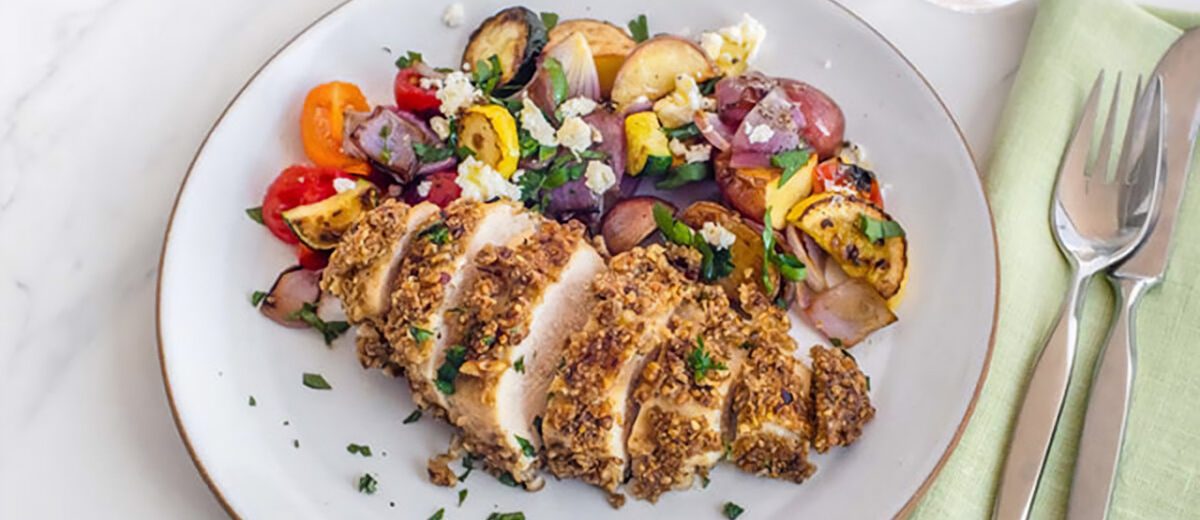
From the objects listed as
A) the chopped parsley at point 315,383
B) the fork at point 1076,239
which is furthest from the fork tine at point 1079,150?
the chopped parsley at point 315,383

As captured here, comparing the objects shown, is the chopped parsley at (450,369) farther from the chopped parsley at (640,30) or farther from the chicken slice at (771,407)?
the chopped parsley at (640,30)

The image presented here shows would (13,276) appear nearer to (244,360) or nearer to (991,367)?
(244,360)

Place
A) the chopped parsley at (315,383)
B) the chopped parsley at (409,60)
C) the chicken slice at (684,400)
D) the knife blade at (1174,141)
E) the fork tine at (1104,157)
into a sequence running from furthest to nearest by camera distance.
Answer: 1. the chopped parsley at (409,60)
2. the fork tine at (1104,157)
3. the knife blade at (1174,141)
4. the chopped parsley at (315,383)
5. the chicken slice at (684,400)

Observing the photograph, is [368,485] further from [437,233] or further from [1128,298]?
[1128,298]

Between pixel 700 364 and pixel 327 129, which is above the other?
pixel 327 129

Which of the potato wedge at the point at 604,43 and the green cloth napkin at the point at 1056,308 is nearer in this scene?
the green cloth napkin at the point at 1056,308

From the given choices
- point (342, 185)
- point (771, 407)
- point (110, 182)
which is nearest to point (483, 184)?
point (342, 185)
